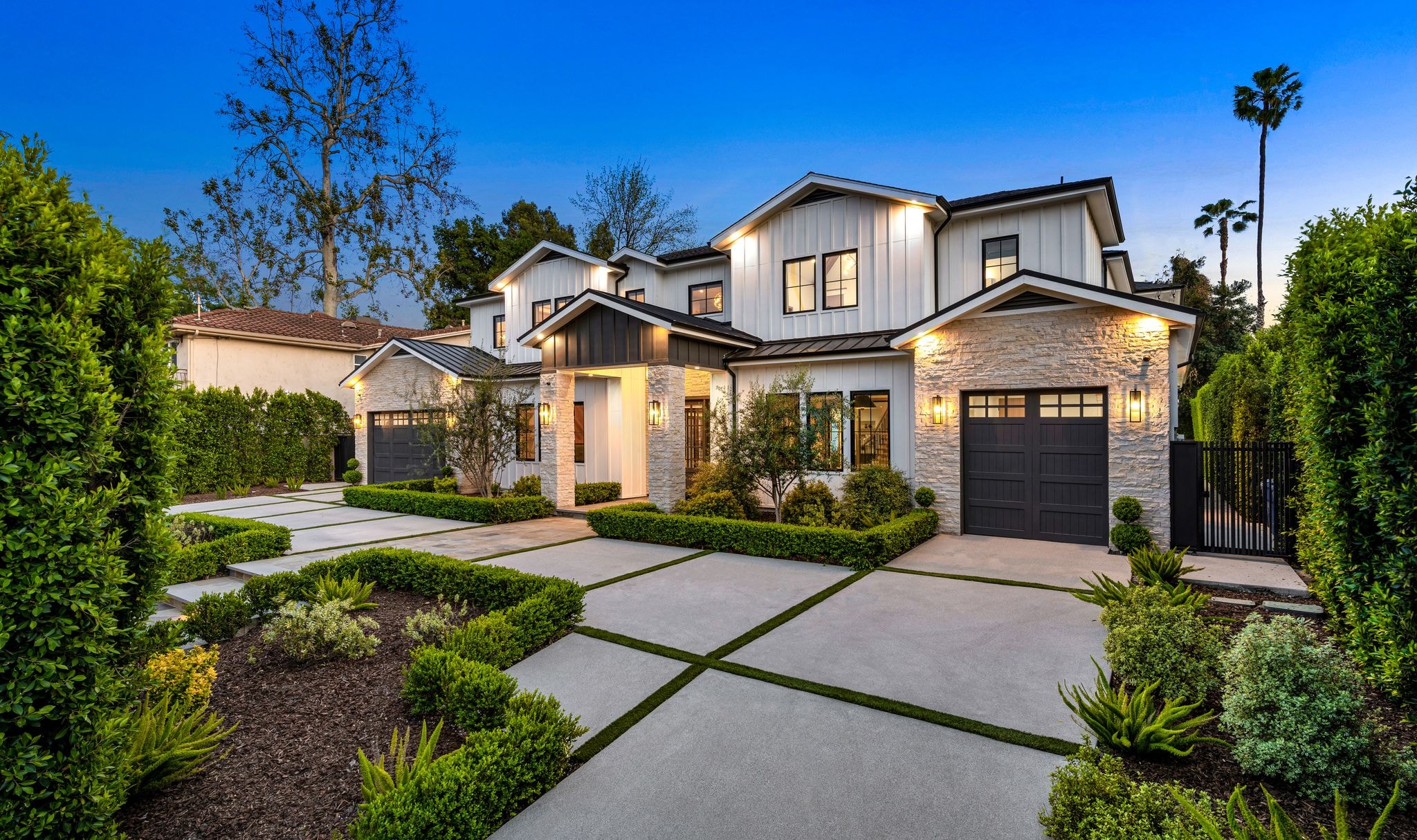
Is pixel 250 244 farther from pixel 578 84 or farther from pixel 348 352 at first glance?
pixel 578 84

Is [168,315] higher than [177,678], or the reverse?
[168,315]

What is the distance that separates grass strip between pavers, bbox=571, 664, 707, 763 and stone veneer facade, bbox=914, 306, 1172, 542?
23.9ft

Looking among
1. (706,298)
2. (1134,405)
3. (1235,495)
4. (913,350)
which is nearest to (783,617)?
(913,350)

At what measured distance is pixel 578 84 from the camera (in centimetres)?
3556

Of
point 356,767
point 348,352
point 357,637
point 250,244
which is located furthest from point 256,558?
point 250,244

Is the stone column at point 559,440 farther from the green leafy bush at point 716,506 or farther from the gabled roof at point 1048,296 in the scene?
the gabled roof at point 1048,296

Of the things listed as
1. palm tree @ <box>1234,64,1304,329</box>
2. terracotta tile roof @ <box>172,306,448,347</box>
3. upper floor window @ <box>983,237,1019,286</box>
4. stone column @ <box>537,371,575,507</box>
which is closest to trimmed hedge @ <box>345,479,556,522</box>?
stone column @ <box>537,371,575,507</box>

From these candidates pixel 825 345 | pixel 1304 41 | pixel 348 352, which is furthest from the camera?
pixel 348 352

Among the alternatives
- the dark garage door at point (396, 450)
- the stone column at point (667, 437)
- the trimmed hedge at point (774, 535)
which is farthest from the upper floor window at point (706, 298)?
the dark garage door at point (396, 450)

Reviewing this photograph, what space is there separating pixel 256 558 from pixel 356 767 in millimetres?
7297

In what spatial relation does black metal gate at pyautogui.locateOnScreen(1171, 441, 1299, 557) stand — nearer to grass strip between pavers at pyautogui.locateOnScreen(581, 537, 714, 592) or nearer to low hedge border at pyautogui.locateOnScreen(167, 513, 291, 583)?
grass strip between pavers at pyautogui.locateOnScreen(581, 537, 714, 592)

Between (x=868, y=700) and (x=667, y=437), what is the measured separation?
8.08m

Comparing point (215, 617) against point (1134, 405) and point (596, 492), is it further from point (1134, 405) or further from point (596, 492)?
point (1134, 405)

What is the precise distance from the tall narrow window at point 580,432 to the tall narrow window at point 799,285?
6.27 metres
